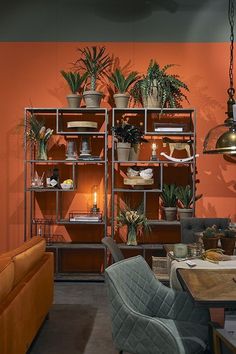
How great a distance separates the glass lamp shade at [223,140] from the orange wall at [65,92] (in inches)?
74.9

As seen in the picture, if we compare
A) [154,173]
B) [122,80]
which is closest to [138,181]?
[154,173]

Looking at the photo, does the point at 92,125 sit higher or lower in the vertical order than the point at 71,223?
higher

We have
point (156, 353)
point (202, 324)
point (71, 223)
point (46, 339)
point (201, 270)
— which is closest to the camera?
point (156, 353)

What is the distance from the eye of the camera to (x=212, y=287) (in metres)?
2.64

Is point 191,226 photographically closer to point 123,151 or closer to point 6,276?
point 123,151

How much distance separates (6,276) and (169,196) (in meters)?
3.23

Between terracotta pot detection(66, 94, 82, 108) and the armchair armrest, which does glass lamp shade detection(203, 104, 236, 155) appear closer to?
the armchair armrest

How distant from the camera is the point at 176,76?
6.01 m

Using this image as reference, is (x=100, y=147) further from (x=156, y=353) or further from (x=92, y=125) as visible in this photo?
(x=156, y=353)

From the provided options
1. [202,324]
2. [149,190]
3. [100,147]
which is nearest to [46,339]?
[202,324]

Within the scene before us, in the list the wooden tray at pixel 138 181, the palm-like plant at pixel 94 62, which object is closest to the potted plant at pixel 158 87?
the palm-like plant at pixel 94 62

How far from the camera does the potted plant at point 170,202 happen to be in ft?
18.8

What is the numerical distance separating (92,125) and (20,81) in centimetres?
126

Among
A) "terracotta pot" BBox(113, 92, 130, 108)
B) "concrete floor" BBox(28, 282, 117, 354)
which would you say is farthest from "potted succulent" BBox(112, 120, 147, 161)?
"concrete floor" BBox(28, 282, 117, 354)
